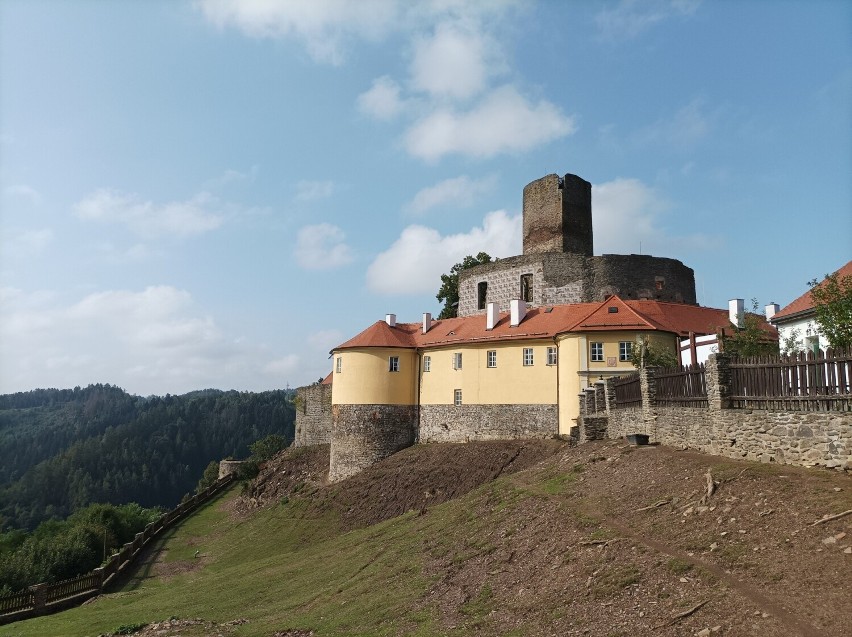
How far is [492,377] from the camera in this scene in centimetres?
3903

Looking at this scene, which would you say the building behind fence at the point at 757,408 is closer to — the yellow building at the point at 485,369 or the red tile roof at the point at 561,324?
the yellow building at the point at 485,369

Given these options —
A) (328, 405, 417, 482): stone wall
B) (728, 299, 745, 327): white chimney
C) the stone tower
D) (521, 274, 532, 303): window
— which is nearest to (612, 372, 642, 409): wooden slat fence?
(728, 299, 745, 327): white chimney

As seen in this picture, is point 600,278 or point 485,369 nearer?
point 485,369

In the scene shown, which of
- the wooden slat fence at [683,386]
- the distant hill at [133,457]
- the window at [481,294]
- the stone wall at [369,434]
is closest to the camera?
the wooden slat fence at [683,386]

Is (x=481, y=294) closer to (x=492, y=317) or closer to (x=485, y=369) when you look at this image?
(x=492, y=317)

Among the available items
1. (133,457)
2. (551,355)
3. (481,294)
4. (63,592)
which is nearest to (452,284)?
(481,294)

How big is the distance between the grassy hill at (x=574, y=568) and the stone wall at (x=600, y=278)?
74.3 feet

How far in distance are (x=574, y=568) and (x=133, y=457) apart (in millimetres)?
160172

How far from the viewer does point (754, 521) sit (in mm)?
11609

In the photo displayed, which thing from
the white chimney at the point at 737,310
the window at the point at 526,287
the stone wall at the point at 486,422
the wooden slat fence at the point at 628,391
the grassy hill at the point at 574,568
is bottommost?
the grassy hill at the point at 574,568

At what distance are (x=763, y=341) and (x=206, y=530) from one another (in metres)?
36.4

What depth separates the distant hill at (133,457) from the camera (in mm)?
136875

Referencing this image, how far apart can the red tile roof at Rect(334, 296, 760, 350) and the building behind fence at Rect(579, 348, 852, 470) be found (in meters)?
11.2

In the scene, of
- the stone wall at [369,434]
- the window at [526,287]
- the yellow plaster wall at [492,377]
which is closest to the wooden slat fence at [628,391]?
the yellow plaster wall at [492,377]
